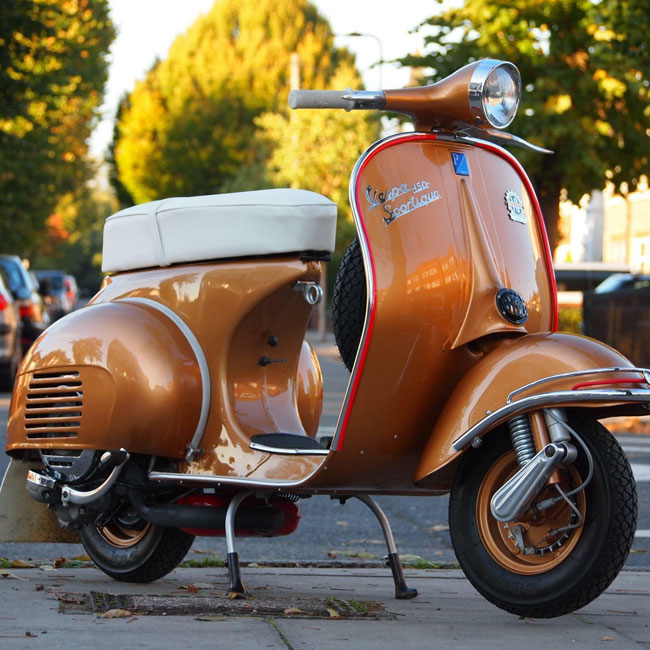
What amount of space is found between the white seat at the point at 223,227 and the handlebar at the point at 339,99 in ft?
1.27

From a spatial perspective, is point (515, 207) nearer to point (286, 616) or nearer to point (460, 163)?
point (460, 163)

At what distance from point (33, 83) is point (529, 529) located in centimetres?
1910

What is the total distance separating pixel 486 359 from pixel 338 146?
105ft

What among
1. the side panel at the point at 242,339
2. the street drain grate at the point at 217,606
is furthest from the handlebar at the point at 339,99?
the street drain grate at the point at 217,606

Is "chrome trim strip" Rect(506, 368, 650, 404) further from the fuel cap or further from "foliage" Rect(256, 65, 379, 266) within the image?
"foliage" Rect(256, 65, 379, 266)

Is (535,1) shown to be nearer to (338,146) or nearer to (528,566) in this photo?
(528,566)

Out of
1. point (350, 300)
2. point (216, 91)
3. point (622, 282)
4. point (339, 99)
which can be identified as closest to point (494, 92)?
point (339, 99)

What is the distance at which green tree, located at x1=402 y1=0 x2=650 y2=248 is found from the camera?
1658 centimetres

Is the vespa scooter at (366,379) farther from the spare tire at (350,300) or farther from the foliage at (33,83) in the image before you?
the foliage at (33,83)

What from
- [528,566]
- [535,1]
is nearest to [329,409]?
[535,1]

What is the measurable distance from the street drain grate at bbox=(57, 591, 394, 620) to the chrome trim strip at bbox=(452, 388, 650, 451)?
809mm

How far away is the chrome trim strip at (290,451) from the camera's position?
439 centimetres

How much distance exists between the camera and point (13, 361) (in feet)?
46.6

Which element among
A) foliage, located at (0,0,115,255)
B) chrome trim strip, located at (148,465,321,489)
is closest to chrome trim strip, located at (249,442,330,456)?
chrome trim strip, located at (148,465,321,489)
